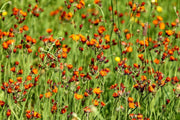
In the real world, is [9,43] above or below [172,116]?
above

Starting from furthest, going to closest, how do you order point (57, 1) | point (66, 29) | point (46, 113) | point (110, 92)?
point (57, 1) < point (66, 29) < point (110, 92) < point (46, 113)

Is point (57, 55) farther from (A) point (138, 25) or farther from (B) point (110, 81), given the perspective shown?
(A) point (138, 25)

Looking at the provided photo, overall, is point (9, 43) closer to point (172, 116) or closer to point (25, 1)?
point (172, 116)

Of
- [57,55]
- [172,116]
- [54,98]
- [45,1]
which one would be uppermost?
[45,1]

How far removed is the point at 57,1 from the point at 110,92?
2540mm

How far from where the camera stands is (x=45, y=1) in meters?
4.64

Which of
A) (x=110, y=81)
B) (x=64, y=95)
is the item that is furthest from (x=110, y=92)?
(x=64, y=95)

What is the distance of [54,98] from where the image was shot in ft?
8.88

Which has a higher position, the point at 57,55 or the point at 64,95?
the point at 57,55

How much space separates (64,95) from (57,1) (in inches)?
110

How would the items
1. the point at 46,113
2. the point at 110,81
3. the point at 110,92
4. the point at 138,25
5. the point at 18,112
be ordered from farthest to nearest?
the point at 138,25
the point at 110,81
the point at 110,92
the point at 18,112
the point at 46,113

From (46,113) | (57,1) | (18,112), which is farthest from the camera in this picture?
(57,1)

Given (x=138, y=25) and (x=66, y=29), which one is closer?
(x=138, y=25)

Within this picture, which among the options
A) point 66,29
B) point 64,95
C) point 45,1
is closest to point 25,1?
point 45,1
